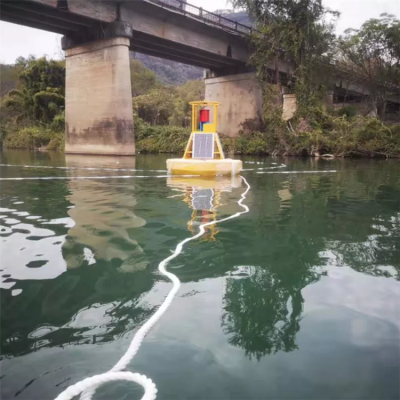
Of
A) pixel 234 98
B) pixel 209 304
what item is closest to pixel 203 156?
pixel 209 304

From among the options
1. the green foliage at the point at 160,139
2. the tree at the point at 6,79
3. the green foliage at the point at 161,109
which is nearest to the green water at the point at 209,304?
the green foliage at the point at 160,139

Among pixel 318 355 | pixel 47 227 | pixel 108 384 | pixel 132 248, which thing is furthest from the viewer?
pixel 47 227

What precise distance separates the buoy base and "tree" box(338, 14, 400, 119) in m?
30.6

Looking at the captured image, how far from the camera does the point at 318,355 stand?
2.03 metres

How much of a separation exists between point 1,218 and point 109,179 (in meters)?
4.53

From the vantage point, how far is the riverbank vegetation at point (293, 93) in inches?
918

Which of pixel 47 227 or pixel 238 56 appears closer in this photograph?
pixel 47 227

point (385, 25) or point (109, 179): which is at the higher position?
point (385, 25)

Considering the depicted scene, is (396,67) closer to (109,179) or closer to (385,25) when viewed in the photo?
(385,25)

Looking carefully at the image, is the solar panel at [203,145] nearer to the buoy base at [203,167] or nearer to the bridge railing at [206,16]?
the buoy base at [203,167]

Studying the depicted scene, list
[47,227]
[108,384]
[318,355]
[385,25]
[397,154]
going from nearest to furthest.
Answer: [108,384], [318,355], [47,227], [397,154], [385,25]

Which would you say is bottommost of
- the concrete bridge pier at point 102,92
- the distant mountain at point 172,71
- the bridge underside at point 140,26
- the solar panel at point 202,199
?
the solar panel at point 202,199

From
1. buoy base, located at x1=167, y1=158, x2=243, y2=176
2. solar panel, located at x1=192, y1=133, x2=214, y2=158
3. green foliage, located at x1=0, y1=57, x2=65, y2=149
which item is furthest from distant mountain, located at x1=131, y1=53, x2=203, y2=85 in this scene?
buoy base, located at x1=167, y1=158, x2=243, y2=176

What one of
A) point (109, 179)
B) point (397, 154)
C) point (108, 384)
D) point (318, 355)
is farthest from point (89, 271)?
point (397, 154)
